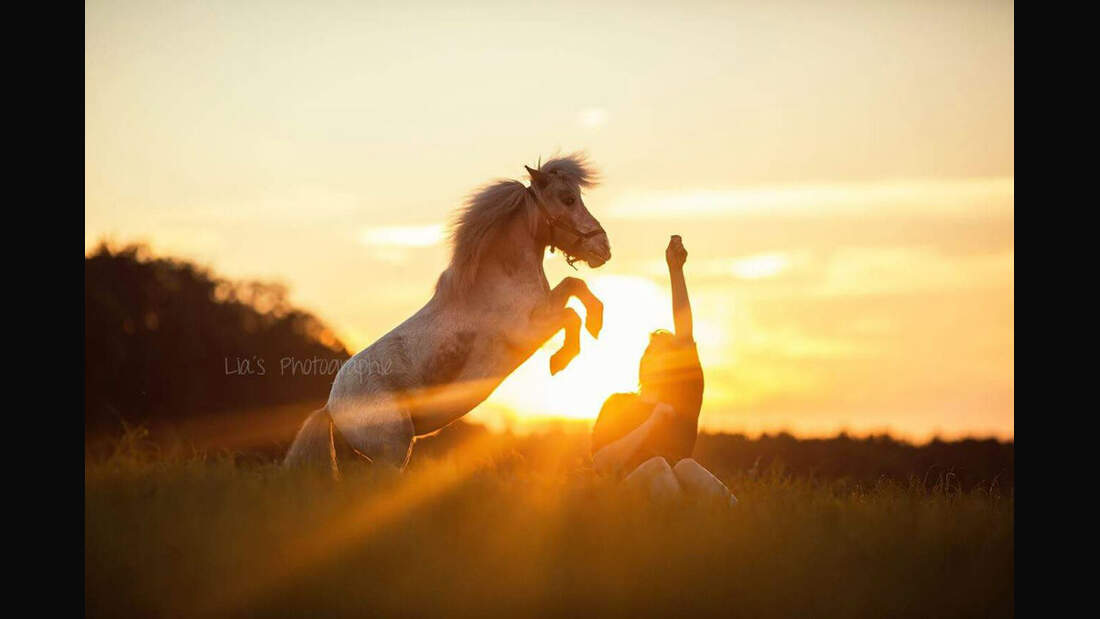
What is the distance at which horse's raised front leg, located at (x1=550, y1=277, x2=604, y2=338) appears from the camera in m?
9.29

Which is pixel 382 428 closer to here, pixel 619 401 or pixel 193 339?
pixel 619 401

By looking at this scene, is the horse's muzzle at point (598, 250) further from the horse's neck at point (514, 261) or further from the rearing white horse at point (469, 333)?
the horse's neck at point (514, 261)

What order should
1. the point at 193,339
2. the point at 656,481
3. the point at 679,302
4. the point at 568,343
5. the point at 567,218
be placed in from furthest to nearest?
the point at 193,339 → the point at 567,218 → the point at 568,343 → the point at 679,302 → the point at 656,481

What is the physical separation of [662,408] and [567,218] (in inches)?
71.7

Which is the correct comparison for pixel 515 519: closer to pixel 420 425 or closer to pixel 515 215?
pixel 420 425

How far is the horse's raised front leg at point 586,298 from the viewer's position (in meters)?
9.29

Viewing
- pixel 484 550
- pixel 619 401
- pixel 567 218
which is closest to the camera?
pixel 484 550

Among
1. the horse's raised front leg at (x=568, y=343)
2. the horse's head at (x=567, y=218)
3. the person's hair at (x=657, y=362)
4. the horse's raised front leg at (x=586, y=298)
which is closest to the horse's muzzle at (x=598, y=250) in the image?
the horse's head at (x=567, y=218)

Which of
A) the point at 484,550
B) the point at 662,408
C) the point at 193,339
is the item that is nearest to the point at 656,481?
the point at 662,408

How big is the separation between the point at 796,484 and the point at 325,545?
382 cm

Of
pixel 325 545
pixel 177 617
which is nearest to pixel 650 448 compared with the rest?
pixel 325 545

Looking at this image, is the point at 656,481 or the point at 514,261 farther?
the point at 514,261

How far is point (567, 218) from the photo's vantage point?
942 centimetres

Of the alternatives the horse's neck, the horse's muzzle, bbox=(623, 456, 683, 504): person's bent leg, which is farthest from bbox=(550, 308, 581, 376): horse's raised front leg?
bbox=(623, 456, 683, 504): person's bent leg
